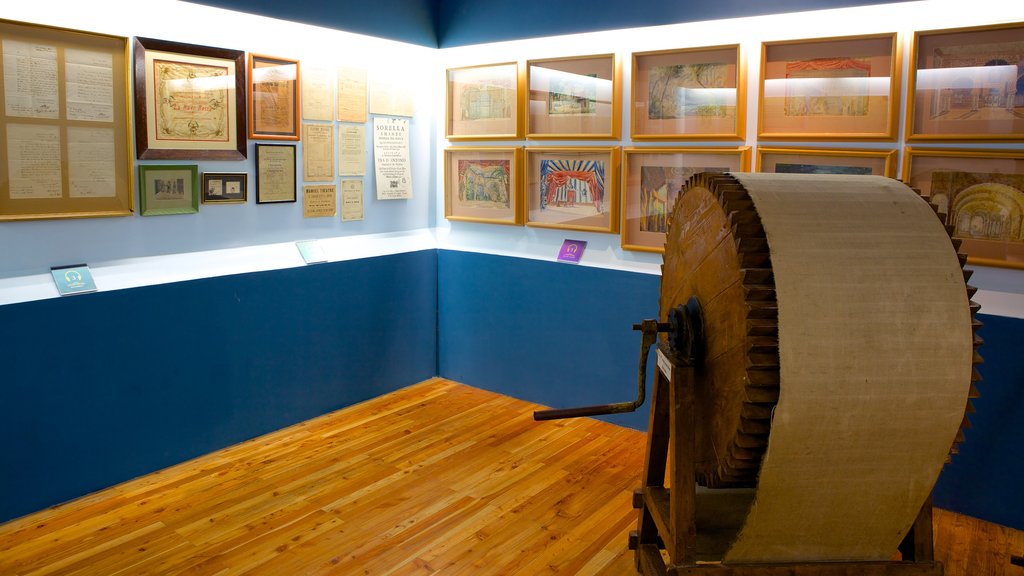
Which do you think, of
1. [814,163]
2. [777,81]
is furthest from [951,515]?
[777,81]

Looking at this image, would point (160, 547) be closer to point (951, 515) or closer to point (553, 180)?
point (553, 180)

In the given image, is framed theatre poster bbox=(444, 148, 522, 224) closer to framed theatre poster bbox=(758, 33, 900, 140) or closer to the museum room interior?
the museum room interior

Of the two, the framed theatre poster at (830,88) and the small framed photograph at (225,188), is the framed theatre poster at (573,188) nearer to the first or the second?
the framed theatre poster at (830,88)

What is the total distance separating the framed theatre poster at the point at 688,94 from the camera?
389 cm

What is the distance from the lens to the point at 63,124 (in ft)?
11.0

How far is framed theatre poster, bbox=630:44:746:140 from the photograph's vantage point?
3891 millimetres

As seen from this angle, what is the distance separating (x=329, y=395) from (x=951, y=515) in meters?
3.08

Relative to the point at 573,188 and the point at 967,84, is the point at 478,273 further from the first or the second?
the point at 967,84

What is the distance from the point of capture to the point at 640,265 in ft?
14.1

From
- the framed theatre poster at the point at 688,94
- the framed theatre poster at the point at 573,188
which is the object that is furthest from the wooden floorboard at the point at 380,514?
the framed theatre poster at the point at 688,94

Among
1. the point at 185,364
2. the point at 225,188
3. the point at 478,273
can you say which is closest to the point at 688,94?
the point at 478,273

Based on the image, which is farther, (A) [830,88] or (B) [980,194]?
(A) [830,88]

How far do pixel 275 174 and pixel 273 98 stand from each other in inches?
14.7

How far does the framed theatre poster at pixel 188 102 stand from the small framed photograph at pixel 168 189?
62 millimetres
